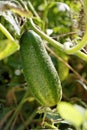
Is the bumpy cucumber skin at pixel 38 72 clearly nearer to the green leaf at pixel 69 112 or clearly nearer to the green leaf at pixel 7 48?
the green leaf at pixel 7 48

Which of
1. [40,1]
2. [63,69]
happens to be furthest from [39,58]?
[40,1]

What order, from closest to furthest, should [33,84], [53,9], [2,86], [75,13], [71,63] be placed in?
[33,84] < [75,13] < [2,86] < [71,63] < [53,9]

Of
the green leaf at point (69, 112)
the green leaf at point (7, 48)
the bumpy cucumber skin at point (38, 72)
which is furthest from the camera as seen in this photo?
the bumpy cucumber skin at point (38, 72)

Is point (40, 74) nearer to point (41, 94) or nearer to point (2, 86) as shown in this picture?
point (41, 94)

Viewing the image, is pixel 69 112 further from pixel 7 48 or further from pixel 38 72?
pixel 38 72

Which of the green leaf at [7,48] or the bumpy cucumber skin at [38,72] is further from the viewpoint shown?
the bumpy cucumber skin at [38,72]

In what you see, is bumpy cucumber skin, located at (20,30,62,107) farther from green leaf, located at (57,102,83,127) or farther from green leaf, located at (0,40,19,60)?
green leaf, located at (57,102,83,127)

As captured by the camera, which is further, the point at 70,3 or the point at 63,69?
the point at 70,3

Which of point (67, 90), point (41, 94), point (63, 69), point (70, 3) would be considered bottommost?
point (67, 90)

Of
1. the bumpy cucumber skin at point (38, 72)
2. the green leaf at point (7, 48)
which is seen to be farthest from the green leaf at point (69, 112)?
the bumpy cucumber skin at point (38, 72)

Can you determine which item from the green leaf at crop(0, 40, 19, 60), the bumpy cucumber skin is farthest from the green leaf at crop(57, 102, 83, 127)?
the bumpy cucumber skin
